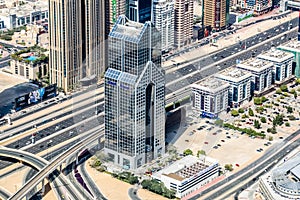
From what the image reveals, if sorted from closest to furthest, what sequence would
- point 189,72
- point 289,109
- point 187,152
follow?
point 187,152, point 289,109, point 189,72

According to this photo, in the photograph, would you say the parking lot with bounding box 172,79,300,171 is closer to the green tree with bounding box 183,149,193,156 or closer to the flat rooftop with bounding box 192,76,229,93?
the green tree with bounding box 183,149,193,156

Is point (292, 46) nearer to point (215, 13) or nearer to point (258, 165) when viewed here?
point (215, 13)

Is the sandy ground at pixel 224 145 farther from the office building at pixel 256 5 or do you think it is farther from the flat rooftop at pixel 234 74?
the office building at pixel 256 5

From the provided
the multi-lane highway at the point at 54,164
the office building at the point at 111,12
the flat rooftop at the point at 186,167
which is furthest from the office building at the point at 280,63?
the multi-lane highway at the point at 54,164

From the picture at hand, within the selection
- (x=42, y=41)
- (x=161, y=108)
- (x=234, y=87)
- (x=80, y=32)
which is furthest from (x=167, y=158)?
(x=42, y=41)

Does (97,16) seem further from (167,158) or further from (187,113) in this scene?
(167,158)

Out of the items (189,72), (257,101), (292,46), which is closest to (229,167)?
(257,101)

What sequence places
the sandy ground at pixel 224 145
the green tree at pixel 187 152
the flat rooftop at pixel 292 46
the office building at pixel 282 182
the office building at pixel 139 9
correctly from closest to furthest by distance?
the office building at pixel 282 182
the green tree at pixel 187 152
the sandy ground at pixel 224 145
the office building at pixel 139 9
the flat rooftop at pixel 292 46

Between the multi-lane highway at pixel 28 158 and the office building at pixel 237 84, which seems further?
the office building at pixel 237 84
